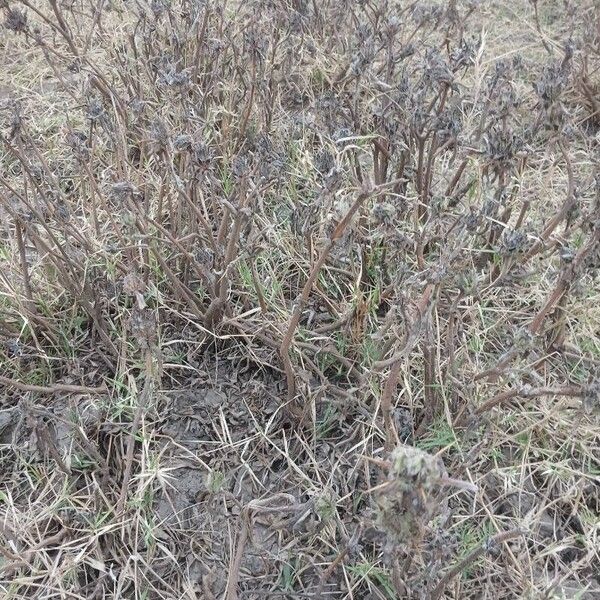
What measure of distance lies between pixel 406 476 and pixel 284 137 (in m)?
1.66

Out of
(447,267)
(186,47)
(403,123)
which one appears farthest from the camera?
(186,47)

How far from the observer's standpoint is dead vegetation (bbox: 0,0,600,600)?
1427mm

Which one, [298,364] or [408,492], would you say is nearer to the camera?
[408,492]

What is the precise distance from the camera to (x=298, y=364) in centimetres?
174

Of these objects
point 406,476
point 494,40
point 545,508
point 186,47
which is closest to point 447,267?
point 406,476

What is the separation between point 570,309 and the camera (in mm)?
1801

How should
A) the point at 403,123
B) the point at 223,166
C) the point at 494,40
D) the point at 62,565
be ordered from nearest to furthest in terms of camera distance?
the point at 62,565 < the point at 403,123 < the point at 223,166 < the point at 494,40

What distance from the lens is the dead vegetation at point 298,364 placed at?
1.43 m

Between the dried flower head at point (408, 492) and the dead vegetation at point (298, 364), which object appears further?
the dead vegetation at point (298, 364)

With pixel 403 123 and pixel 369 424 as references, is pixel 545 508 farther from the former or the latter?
pixel 403 123

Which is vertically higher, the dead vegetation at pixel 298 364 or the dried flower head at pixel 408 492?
the dried flower head at pixel 408 492

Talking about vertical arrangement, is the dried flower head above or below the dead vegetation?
above

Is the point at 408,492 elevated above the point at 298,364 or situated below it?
above

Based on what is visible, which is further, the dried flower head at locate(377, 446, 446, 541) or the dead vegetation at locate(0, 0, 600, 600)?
the dead vegetation at locate(0, 0, 600, 600)
